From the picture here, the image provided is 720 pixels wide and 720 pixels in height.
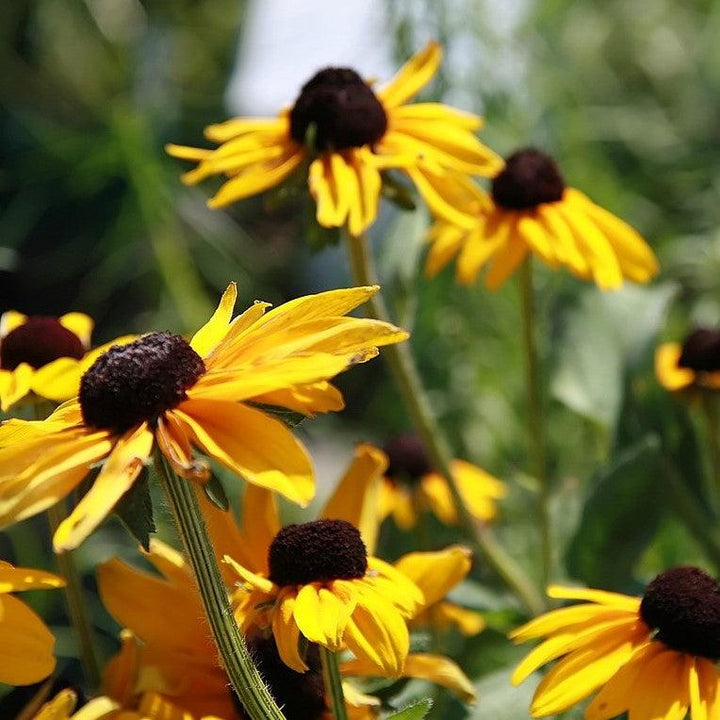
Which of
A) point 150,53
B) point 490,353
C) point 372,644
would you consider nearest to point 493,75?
point 490,353

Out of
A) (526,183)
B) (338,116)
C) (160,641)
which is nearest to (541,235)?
(526,183)

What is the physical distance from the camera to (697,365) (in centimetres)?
106

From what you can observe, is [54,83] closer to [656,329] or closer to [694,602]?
[656,329]

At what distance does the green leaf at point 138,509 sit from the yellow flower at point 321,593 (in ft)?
0.21

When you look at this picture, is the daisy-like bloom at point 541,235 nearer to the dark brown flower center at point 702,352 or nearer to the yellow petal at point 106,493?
the dark brown flower center at point 702,352

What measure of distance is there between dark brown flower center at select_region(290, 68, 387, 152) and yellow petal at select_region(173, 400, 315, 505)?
13.4 inches

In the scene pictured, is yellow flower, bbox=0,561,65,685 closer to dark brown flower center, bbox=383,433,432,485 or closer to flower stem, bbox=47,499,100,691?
flower stem, bbox=47,499,100,691

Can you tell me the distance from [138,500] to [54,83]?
202 centimetres

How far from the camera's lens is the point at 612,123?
200 cm

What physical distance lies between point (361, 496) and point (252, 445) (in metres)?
0.23

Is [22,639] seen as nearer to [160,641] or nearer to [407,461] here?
[160,641]

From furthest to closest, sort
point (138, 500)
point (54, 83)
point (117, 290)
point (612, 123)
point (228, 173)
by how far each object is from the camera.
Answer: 1. point (54, 83)
2. point (117, 290)
3. point (612, 123)
4. point (228, 173)
5. point (138, 500)

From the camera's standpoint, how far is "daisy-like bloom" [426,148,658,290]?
0.90 m

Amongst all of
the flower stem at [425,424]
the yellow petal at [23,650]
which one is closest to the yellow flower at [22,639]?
the yellow petal at [23,650]
